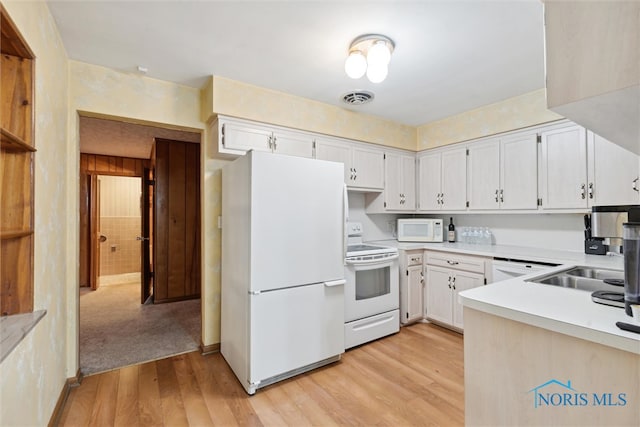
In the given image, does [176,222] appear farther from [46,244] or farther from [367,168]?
[367,168]

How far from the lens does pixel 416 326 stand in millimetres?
3238

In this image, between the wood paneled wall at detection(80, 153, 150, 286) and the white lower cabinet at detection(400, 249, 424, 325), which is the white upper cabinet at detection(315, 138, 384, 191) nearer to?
the white lower cabinet at detection(400, 249, 424, 325)

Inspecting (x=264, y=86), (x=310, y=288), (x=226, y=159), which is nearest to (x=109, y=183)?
(x=226, y=159)

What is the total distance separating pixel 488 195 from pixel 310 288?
88.7 inches

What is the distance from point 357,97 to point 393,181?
124cm

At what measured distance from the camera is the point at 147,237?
4.55m

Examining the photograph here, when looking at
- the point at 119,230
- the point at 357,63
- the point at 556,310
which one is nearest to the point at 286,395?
the point at 556,310

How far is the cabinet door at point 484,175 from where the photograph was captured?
3.11m

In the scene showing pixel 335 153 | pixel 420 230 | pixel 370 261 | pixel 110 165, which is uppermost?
pixel 110 165

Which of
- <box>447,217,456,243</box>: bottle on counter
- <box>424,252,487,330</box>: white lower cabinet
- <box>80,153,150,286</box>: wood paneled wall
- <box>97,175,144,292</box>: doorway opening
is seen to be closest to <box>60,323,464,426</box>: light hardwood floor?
<box>424,252,487,330</box>: white lower cabinet

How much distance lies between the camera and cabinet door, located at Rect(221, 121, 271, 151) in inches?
98.3

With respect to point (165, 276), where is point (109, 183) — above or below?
above

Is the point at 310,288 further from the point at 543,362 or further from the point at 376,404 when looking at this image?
the point at 543,362

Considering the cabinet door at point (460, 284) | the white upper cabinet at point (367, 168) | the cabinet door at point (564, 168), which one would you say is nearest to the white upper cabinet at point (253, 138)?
the white upper cabinet at point (367, 168)
